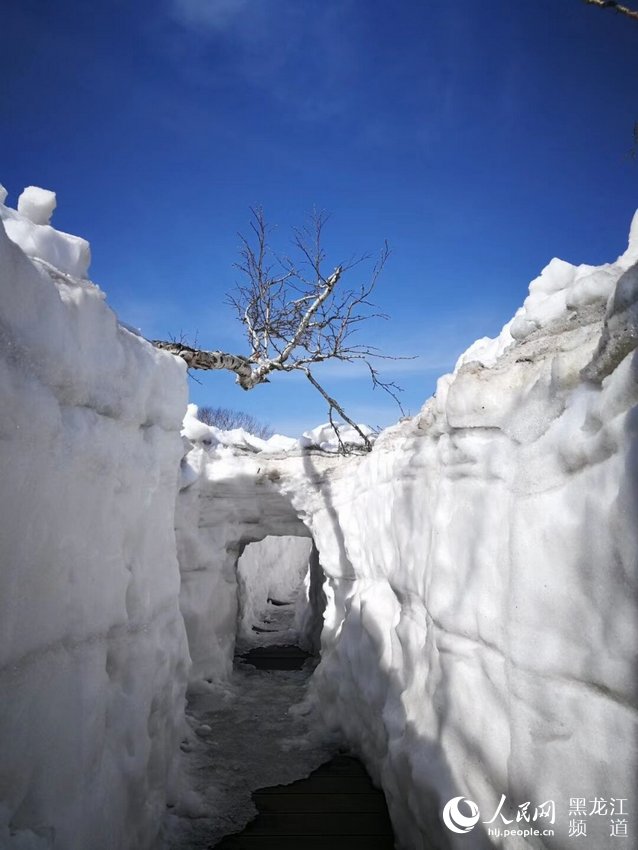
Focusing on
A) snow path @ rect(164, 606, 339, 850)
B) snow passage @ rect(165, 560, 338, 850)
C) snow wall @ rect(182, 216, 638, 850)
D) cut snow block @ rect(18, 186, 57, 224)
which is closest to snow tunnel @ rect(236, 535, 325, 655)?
snow passage @ rect(165, 560, 338, 850)

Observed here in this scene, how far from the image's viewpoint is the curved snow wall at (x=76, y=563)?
194cm

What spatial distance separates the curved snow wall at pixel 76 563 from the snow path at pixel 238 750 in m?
0.55

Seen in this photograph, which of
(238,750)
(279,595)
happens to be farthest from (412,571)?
(279,595)

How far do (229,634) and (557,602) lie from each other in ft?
23.8

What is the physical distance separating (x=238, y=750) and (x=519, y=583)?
452 centimetres

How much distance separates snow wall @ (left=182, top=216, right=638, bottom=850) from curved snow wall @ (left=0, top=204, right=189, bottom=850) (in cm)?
170

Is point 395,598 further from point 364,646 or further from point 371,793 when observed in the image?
point 371,793

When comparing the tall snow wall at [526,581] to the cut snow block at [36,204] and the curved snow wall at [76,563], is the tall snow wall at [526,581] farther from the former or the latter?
Result: the cut snow block at [36,204]

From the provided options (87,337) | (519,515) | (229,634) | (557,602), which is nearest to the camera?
(557,602)

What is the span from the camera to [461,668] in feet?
9.06

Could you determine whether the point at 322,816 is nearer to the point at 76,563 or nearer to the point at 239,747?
the point at 239,747

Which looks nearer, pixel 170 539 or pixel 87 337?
pixel 87 337

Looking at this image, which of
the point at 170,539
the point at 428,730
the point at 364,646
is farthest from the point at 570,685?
the point at 364,646

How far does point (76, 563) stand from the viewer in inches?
96.7
